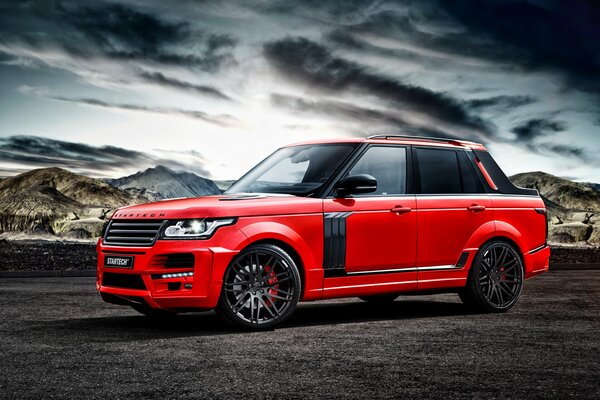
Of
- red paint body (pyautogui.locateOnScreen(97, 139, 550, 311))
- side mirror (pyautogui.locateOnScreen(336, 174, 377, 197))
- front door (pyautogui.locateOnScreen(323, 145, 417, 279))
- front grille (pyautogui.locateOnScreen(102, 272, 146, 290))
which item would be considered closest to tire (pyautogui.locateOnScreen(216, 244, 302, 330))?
red paint body (pyautogui.locateOnScreen(97, 139, 550, 311))

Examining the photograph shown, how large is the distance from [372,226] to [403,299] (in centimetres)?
309

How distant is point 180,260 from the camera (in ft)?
25.4

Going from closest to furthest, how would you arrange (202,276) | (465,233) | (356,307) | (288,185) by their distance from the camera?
1. (202,276)
2. (288,185)
3. (465,233)
4. (356,307)

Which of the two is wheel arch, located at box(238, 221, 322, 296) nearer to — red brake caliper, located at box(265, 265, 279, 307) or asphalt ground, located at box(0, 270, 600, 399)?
red brake caliper, located at box(265, 265, 279, 307)

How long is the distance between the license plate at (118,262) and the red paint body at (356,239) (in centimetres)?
6

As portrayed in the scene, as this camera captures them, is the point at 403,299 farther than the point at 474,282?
Yes

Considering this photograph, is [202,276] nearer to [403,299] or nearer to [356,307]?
[356,307]

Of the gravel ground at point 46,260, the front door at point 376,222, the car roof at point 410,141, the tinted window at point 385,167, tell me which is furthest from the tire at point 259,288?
the gravel ground at point 46,260

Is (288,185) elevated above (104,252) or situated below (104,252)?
above

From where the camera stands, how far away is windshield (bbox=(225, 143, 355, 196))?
28.9 feet

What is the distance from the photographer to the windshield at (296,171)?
880cm

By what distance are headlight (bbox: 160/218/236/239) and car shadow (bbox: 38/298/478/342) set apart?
936 millimetres

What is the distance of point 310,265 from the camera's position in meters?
8.30

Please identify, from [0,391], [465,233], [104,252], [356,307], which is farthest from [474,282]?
[0,391]
